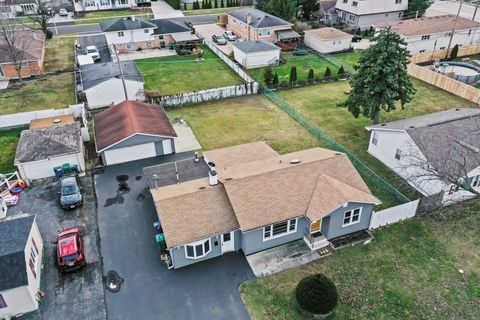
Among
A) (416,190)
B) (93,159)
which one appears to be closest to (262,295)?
(416,190)

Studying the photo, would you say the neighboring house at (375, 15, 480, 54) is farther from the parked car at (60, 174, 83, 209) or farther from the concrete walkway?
the parked car at (60, 174, 83, 209)

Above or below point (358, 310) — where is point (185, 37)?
above

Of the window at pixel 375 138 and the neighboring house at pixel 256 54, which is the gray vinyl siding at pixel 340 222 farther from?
the neighboring house at pixel 256 54

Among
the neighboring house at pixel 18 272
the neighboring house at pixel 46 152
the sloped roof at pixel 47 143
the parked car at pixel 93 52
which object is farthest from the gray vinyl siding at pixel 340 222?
the parked car at pixel 93 52

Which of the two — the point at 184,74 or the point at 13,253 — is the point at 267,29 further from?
the point at 13,253

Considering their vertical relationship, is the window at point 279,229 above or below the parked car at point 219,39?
below

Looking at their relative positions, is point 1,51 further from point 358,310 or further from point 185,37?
point 358,310
